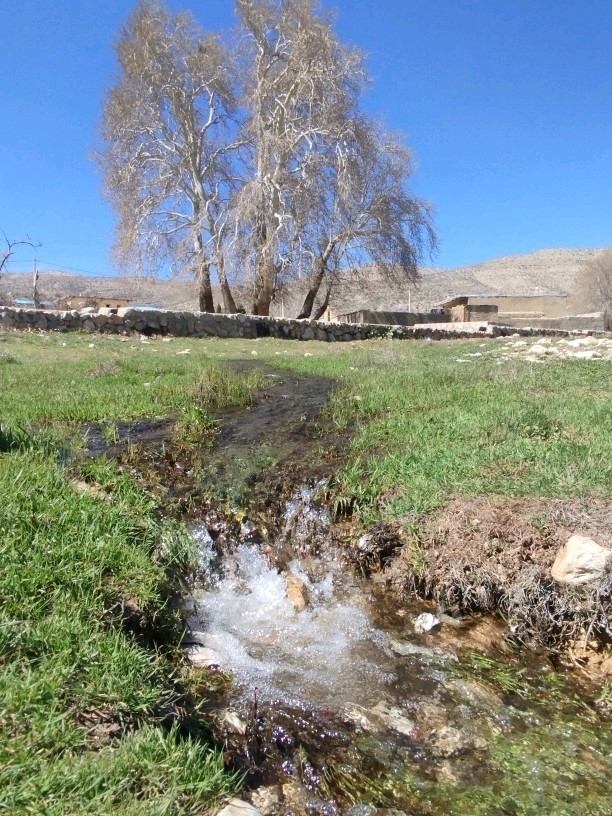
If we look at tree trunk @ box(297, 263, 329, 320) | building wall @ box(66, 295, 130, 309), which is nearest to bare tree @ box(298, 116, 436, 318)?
tree trunk @ box(297, 263, 329, 320)

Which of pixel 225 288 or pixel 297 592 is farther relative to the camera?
pixel 225 288

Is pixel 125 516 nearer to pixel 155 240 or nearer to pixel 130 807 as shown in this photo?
pixel 130 807

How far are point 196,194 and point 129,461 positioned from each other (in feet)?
68.2

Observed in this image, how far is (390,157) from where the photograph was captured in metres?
25.0

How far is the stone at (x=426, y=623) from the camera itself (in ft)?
11.0

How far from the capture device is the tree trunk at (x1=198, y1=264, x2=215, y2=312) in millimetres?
22773

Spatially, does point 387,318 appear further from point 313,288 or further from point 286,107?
point 286,107

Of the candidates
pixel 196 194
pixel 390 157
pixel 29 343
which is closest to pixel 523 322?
pixel 390 157

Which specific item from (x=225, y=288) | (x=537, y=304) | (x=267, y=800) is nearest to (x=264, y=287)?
(x=225, y=288)

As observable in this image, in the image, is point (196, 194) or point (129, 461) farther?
point (196, 194)

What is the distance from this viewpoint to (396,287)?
2770cm

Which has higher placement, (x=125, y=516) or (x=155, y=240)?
(x=155, y=240)

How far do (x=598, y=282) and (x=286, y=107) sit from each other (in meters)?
25.0

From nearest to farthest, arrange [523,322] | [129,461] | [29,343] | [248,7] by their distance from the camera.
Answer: [129,461] → [29,343] → [248,7] → [523,322]
